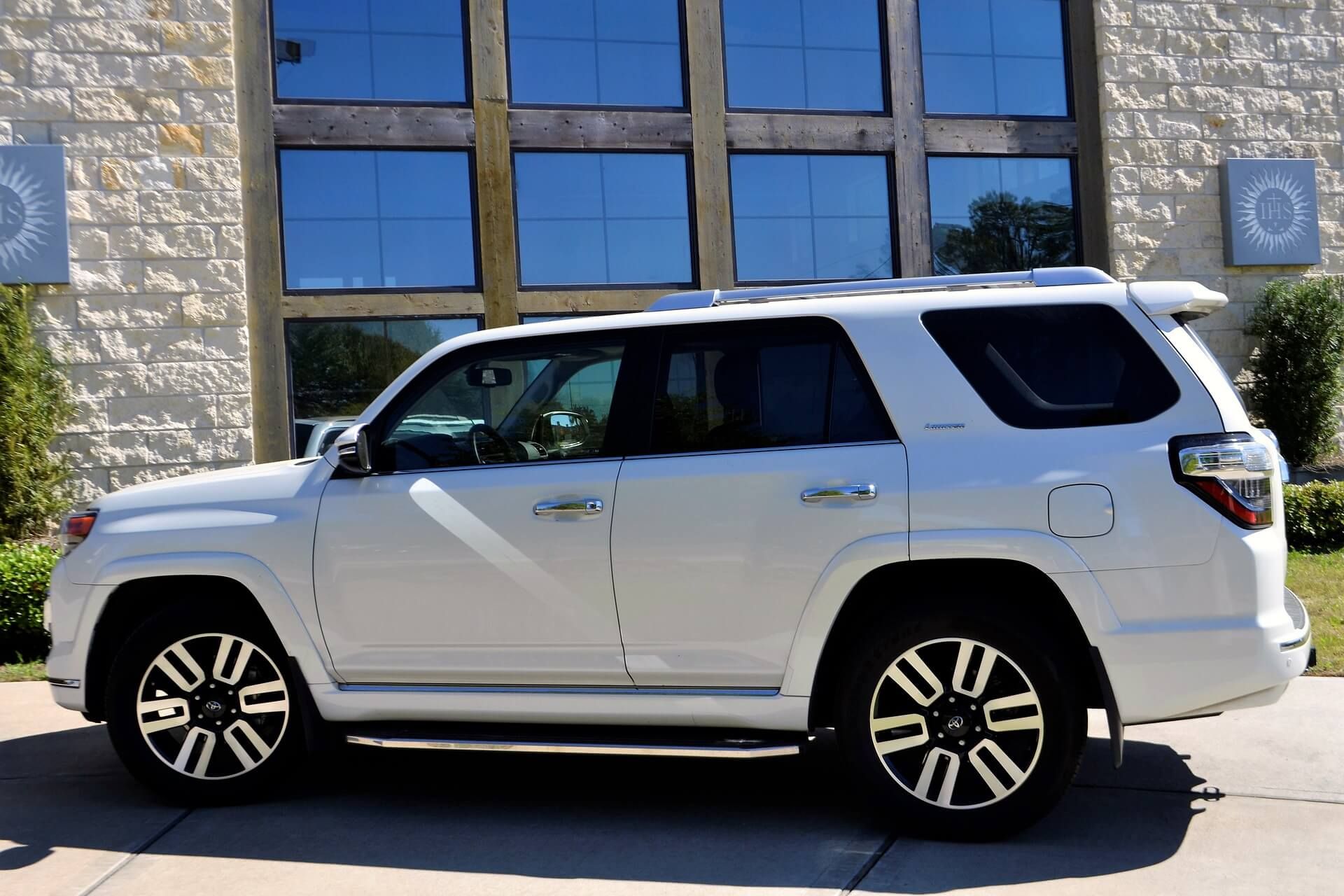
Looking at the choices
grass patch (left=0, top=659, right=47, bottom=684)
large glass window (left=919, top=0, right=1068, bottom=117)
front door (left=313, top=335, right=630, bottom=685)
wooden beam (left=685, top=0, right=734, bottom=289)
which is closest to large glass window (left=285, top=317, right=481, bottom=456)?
wooden beam (left=685, top=0, right=734, bottom=289)

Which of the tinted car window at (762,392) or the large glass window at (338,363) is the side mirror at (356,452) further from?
the large glass window at (338,363)

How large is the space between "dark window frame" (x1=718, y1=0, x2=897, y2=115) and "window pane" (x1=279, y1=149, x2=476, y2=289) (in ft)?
9.13

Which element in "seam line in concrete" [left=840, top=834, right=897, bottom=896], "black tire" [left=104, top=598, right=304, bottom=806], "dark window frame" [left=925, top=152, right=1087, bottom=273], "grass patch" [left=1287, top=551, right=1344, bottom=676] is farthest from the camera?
"dark window frame" [left=925, top=152, right=1087, bottom=273]

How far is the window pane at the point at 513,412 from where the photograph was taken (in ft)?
14.4

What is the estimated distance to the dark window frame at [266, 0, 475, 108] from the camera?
37.2 ft

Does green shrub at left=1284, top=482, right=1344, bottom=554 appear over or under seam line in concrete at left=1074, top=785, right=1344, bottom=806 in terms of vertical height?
over

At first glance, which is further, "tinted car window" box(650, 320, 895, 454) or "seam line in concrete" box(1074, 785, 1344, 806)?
"seam line in concrete" box(1074, 785, 1344, 806)

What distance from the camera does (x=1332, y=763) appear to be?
4.77m

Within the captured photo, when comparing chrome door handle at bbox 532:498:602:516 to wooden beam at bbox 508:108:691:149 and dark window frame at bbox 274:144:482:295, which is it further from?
wooden beam at bbox 508:108:691:149

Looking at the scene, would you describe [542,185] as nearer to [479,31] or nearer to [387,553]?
[479,31]

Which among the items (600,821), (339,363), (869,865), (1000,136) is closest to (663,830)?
(600,821)

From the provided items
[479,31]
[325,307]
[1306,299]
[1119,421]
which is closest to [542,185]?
[479,31]

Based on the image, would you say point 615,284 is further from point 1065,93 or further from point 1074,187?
point 1065,93

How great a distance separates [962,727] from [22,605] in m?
6.09
